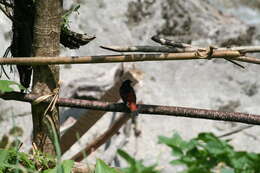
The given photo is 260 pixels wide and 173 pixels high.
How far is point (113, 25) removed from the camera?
4.65 metres

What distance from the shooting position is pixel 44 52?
79.2 inches

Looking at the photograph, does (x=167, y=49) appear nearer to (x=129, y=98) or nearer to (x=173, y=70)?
(x=129, y=98)

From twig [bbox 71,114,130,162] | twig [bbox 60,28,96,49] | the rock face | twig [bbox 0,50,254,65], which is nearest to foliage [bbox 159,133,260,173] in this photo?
twig [bbox 0,50,254,65]

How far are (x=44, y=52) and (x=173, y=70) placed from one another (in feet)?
8.68

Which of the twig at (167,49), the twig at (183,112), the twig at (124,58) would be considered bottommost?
the twig at (183,112)

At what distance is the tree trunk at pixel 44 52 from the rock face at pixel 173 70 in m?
2.03

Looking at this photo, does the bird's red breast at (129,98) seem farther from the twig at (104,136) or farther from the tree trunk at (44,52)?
the twig at (104,136)

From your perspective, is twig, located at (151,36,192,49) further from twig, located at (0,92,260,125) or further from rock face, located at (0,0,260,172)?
rock face, located at (0,0,260,172)

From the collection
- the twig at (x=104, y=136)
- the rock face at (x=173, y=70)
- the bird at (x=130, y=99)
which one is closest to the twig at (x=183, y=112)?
the bird at (x=130, y=99)

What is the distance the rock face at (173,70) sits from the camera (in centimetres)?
427

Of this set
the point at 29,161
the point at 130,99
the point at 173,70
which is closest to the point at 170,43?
the point at 130,99

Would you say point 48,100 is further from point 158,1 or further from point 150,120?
point 158,1

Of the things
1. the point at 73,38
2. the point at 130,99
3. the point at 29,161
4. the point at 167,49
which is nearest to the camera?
the point at 29,161

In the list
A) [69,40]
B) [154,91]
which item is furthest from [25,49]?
[154,91]
